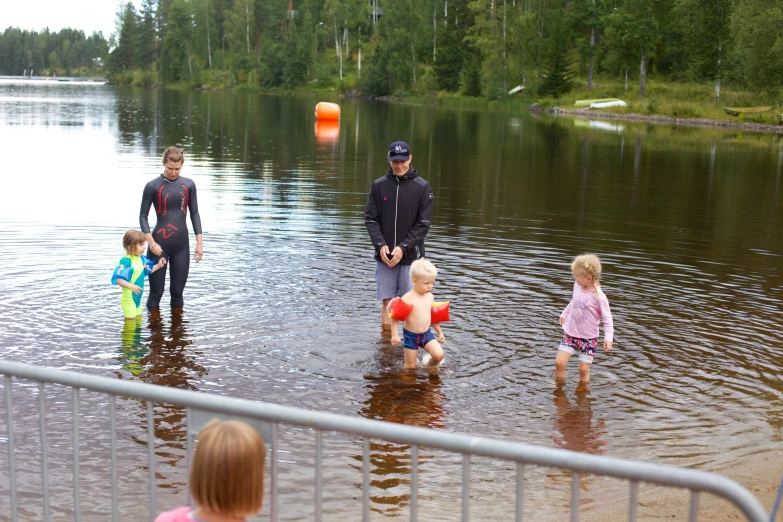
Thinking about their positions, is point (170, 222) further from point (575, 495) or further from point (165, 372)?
point (575, 495)

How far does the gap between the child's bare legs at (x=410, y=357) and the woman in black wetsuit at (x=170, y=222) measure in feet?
10.3

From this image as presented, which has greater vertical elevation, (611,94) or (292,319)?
(611,94)

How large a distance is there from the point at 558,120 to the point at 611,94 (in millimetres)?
16082

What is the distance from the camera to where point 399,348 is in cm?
940

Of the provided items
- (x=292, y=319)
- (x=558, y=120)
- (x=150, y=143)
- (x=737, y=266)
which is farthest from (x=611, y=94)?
(x=292, y=319)

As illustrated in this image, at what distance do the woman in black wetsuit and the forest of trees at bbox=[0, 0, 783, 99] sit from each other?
50.8 meters

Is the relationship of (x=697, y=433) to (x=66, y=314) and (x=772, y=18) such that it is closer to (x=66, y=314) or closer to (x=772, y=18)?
(x=66, y=314)

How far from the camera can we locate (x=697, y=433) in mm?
7227

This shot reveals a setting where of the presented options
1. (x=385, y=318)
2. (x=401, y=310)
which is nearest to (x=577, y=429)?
(x=401, y=310)

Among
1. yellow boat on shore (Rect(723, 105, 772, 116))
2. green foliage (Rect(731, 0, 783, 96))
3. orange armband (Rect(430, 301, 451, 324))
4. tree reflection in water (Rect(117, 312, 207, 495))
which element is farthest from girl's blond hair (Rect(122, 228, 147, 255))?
yellow boat on shore (Rect(723, 105, 772, 116))

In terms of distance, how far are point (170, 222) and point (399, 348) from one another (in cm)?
301

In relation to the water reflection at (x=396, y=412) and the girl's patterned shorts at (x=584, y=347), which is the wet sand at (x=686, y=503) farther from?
the girl's patterned shorts at (x=584, y=347)

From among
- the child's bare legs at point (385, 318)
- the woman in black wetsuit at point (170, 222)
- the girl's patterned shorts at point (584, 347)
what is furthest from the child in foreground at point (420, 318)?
the woman in black wetsuit at point (170, 222)

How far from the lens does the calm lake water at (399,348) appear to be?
6398 millimetres
